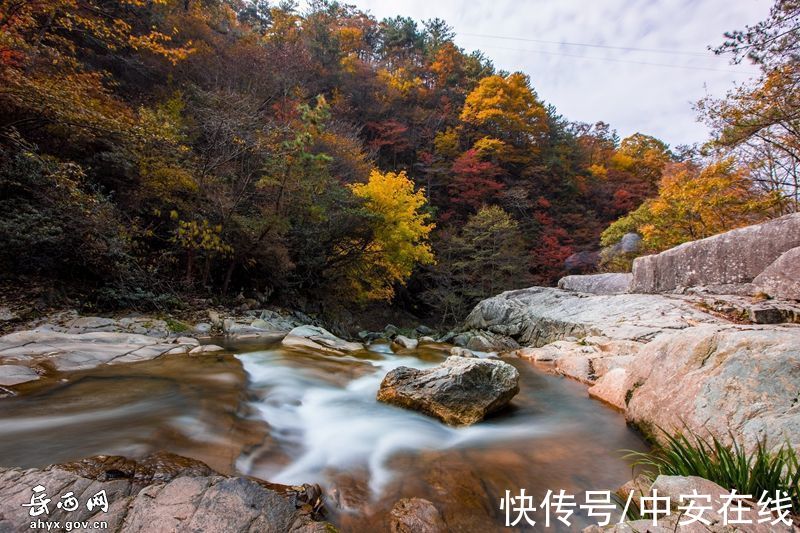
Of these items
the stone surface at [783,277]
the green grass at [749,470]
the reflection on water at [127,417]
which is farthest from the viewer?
the stone surface at [783,277]

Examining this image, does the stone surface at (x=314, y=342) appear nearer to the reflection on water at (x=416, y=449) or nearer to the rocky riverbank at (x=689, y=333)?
the reflection on water at (x=416, y=449)

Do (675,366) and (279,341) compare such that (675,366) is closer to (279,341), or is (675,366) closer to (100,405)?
(100,405)

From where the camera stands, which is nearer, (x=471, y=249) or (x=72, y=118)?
(x=72, y=118)

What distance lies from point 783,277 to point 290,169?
35.8ft

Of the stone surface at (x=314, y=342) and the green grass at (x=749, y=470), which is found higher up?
the green grass at (x=749, y=470)

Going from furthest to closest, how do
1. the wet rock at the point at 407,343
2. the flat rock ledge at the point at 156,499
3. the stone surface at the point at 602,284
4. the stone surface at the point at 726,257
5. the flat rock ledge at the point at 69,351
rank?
1. the stone surface at the point at 602,284
2. the wet rock at the point at 407,343
3. the stone surface at the point at 726,257
4. the flat rock ledge at the point at 69,351
5. the flat rock ledge at the point at 156,499

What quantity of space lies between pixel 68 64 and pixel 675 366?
14.2 m

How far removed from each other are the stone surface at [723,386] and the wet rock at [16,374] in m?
6.28

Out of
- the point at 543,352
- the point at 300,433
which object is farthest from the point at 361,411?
the point at 543,352

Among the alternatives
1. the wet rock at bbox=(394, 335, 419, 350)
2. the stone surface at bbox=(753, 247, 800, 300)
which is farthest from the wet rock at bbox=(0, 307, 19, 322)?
the stone surface at bbox=(753, 247, 800, 300)

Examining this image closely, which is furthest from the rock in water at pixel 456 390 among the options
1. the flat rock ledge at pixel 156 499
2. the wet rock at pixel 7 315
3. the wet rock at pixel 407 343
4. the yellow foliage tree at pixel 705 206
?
the yellow foliage tree at pixel 705 206

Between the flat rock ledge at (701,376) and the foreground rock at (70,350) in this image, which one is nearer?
the flat rock ledge at (701,376)

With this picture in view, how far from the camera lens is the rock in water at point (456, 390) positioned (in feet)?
14.6

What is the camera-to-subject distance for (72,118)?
6238 mm
